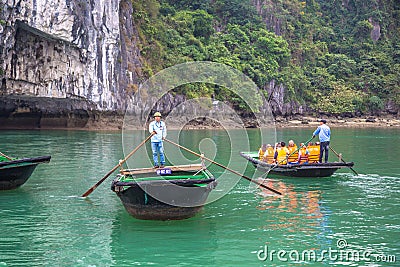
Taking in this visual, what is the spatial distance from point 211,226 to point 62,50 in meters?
23.7

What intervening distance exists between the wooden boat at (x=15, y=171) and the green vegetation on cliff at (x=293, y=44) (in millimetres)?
28210

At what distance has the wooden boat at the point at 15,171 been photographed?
11.7 m

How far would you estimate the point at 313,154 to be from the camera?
15.0 m

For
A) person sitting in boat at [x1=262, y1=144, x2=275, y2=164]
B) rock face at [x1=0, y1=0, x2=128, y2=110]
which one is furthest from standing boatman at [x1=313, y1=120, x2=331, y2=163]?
rock face at [x1=0, y1=0, x2=128, y2=110]

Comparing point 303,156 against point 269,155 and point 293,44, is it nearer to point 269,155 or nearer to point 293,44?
point 269,155

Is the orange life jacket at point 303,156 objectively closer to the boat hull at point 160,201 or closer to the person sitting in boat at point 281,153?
the person sitting in boat at point 281,153

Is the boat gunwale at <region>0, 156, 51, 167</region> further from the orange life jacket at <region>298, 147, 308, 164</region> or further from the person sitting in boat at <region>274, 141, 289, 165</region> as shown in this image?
the orange life jacket at <region>298, 147, 308, 164</region>

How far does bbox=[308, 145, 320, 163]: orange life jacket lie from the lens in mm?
14969

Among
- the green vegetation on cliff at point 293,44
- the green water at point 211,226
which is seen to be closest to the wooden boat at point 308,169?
the green water at point 211,226

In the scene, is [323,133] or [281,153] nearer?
[323,133]

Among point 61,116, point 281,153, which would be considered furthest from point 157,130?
point 61,116

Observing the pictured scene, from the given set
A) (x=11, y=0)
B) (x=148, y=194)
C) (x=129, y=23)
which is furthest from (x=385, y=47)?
(x=148, y=194)

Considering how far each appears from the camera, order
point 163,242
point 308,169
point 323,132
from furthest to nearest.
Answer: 1. point 323,132
2. point 308,169
3. point 163,242

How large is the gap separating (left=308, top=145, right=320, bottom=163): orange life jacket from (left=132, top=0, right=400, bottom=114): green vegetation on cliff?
26.5 m
